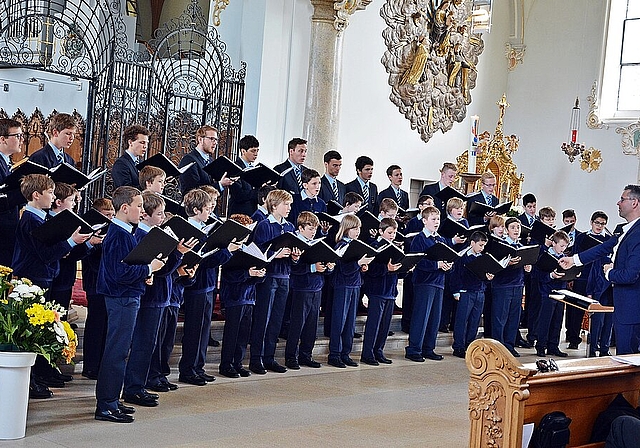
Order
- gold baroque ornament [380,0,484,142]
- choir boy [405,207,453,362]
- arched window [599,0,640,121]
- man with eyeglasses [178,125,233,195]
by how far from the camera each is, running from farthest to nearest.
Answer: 1. arched window [599,0,640,121]
2. gold baroque ornament [380,0,484,142]
3. choir boy [405,207,453,362]
4. man with eyeglasses [178,125,233,195]

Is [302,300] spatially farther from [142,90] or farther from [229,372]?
[142,90]

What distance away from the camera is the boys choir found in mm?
6289

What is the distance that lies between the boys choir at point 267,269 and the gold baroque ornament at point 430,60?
3386 millimetres

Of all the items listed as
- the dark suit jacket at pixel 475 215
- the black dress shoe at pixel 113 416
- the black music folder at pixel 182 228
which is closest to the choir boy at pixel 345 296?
the black music folder at pixel 182 228

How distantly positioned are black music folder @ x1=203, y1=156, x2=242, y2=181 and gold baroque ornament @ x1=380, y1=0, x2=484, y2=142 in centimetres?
615

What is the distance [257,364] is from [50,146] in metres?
2.54

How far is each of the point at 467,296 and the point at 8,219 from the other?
499 centimetres

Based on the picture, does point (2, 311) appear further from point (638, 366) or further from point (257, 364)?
point (638, 366)

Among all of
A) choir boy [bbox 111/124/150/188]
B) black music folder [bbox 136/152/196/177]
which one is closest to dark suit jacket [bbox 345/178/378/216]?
black music folder [bbox 136/152/196/177]

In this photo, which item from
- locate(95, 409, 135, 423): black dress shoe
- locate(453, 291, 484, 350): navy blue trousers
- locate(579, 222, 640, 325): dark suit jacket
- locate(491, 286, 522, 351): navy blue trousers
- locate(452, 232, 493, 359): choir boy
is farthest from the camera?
locate(491, 286, 522, 351): navy blue trousers

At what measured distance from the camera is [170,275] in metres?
6.64

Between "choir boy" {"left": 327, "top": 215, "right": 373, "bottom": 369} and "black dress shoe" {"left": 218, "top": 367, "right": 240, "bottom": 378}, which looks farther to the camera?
"choir boy" {"left": 327, "top": 215, "right": 373, "bottom": 369}

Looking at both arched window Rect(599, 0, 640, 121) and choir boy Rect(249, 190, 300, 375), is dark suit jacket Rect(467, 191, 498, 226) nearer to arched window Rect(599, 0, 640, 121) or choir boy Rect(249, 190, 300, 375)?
choir boy Rect(249, 190, 300, 375)

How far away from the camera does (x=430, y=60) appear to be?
1487cm
